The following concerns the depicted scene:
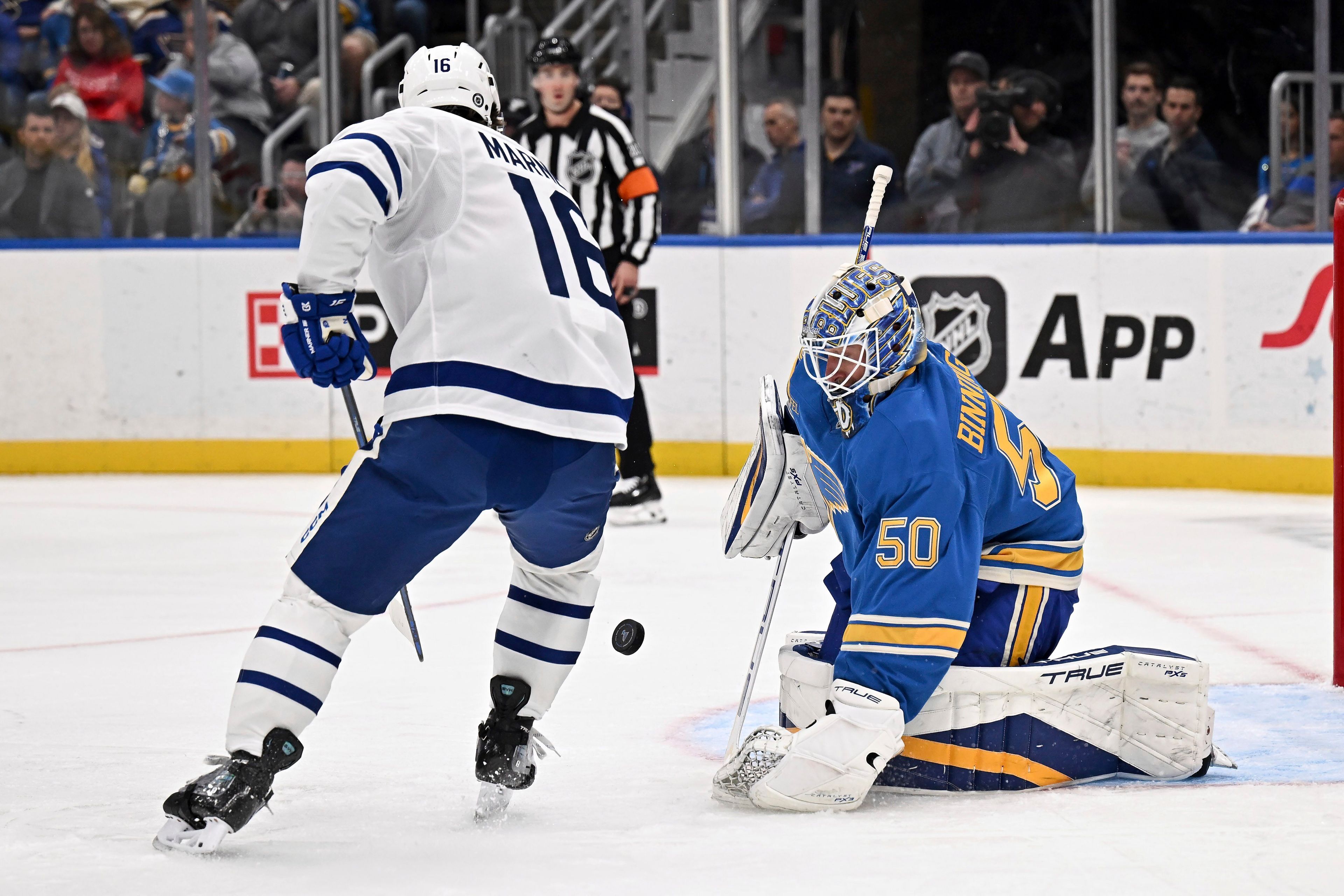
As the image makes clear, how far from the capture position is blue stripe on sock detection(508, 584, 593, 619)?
102 inches

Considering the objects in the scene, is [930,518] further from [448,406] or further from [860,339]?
[448,406]

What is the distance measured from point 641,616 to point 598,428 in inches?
70.1

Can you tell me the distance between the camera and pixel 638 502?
5789 millimetres

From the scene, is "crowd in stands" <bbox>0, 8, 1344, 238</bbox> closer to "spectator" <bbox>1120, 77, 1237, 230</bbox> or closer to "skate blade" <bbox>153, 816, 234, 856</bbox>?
"spectator" <bbox>1120, 77, 1237, 230</bbox>

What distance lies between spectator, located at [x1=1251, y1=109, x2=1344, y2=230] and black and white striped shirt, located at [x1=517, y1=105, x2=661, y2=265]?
7.58ft

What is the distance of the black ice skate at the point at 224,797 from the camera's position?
7.47 ft

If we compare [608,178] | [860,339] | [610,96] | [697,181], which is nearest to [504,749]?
[860,339]

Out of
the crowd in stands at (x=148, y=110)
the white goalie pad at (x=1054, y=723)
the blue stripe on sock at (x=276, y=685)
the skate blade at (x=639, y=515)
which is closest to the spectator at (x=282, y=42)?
Answer: the crowd in stands at (x=148, y=110)

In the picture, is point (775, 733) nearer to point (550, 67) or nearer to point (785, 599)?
point (785, 599)

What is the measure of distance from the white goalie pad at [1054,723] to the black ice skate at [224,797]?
0.78 m

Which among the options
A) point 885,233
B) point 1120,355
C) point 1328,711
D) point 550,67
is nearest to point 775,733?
point 1328,711

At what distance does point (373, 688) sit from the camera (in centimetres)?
345

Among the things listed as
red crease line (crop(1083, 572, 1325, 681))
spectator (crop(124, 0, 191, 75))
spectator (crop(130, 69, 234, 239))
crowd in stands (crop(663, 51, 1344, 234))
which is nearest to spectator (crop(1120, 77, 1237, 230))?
crowd in stands (crop(663, 51, 1344, 234))

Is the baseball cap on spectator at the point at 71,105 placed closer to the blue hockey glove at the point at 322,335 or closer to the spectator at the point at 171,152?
the spectator at the point at 171,152
